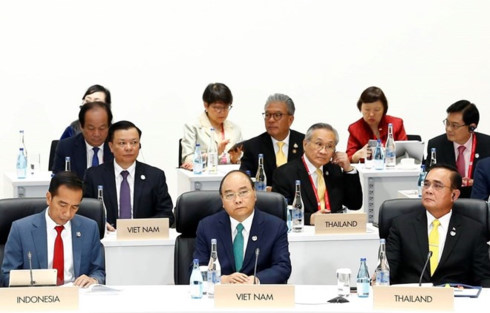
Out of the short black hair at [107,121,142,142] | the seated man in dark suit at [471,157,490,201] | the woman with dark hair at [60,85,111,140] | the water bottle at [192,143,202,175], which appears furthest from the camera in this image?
the woman with dark hair at [60,85,111,140]

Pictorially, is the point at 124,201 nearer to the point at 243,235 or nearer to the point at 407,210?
the point at 243,235

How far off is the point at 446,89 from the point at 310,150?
14.6 ft

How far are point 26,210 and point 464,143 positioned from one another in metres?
3.96

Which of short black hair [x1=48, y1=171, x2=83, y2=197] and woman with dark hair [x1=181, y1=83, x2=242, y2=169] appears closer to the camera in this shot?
short black hair [x1=48, y1=171, x2=83, y2=197]

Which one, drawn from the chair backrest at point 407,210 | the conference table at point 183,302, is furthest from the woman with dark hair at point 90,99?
the conference table at point 183,302

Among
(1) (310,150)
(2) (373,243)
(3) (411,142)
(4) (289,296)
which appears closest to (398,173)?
(3) (411,142)

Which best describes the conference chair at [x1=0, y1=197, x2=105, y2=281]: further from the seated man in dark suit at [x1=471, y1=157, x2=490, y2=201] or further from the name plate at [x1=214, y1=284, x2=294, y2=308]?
the seated man in dark suit at [x1=471, y1=157, x2=490, y2=201]

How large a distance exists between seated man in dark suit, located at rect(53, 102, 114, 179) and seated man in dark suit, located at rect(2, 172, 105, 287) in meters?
2.05

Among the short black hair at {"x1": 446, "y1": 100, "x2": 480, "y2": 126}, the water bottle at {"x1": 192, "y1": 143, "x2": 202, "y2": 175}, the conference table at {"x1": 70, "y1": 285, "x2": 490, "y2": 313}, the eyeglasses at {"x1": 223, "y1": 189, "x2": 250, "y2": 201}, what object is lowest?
the conference table at {"x1": 70, "y1": 285, "x2": 490, "y2": 313}

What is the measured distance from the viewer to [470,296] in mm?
4859

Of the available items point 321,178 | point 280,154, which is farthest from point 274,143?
point 321,178

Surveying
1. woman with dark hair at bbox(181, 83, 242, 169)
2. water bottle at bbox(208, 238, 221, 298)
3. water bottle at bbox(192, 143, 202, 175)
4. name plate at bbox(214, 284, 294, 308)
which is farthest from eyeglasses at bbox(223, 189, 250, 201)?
woman with dark hair at bbox(181, 83, 242, 169)

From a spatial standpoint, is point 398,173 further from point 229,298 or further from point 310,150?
point 229,298

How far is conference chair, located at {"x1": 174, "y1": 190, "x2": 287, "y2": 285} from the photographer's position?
5672mm
